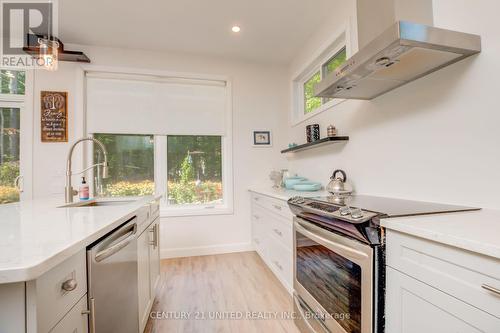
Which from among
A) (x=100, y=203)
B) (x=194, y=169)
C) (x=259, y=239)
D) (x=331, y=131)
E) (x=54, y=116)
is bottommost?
(x=259, y=239)

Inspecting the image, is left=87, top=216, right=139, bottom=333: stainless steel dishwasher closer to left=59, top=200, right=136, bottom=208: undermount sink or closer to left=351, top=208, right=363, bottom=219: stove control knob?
left=59, top=200, right=136, bottom=208: undermount sink

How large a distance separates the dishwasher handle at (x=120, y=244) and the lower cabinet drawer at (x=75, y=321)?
0.14 meters

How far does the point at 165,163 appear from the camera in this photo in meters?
3.10

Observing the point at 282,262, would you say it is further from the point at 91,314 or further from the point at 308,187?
the point at 91,314

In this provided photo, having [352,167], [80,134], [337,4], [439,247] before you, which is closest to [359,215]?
[439,247]

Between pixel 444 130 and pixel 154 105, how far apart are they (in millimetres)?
3000

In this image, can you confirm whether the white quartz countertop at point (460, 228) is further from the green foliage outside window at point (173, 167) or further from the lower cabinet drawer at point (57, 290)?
the green foliage outside window at point (173, 167)

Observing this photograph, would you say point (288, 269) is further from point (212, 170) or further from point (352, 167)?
point (212, 170)

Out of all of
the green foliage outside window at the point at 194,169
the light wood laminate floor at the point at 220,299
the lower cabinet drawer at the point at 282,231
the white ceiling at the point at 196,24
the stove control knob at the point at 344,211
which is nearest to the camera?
the stove control knob at the point at 344,211

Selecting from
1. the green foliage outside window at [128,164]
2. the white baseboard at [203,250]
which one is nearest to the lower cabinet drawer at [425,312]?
the white baseboard at [203,250]

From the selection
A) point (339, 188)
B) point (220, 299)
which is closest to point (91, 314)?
point (220, 299)

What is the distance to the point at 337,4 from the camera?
7.14 feet

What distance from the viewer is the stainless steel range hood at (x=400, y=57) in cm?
101

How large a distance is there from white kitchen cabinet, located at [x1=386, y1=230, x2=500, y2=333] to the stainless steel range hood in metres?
0.86
